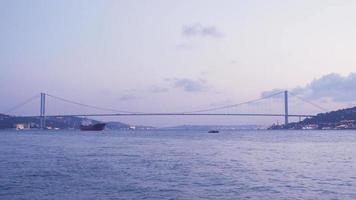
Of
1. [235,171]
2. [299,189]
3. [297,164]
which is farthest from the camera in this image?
[297,164]

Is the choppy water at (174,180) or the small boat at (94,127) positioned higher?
the small boat at (94,127)

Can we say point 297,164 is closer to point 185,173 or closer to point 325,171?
point 325,171

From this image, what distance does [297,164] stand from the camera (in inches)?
886

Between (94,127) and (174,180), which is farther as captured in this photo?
(94,127)

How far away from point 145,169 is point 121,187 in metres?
5.01

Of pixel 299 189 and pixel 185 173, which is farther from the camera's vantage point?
pixel 185 173

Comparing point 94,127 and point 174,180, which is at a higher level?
point 94,127

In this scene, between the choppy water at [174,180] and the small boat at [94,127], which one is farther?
the small boat at [94,127]

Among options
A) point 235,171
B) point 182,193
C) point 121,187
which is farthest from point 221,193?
point 235,171

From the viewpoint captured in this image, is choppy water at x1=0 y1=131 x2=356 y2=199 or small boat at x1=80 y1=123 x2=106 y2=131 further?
small boat at x1=80 y1=123 x2=106 y2=131

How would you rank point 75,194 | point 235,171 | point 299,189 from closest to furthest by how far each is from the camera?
point 75,194 < point 299,189 < point 235,171

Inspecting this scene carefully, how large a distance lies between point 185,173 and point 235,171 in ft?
7.19

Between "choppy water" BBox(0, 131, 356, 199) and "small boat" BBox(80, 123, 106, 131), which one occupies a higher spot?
"small boat" BBox(80, 123, 106, 131)

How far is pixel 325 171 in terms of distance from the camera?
19344mm
